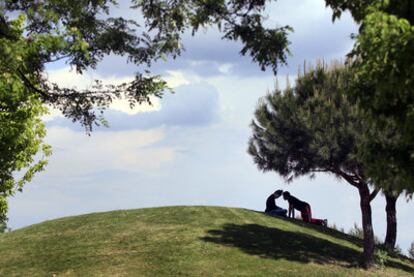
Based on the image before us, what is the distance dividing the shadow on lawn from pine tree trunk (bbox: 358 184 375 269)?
516mm

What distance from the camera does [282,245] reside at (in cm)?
2358

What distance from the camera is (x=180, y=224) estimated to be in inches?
976

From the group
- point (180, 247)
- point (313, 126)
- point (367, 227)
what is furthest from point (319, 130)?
point (180, 247)

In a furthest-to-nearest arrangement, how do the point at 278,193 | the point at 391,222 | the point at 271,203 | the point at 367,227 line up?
the point at 391,222, the point at 271,203, the point at 278,193, the point at 367,227

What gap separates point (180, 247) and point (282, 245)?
4.49 metres

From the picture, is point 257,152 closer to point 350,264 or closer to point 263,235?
point 263,235

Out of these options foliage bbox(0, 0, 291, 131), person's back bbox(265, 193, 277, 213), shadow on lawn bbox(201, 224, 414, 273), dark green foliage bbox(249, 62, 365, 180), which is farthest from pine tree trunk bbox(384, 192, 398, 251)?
foliage bbox(0, 0, 291, 131)

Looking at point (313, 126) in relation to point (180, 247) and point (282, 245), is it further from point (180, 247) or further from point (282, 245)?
point (180, 247)

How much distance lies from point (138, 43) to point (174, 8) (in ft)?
4.59

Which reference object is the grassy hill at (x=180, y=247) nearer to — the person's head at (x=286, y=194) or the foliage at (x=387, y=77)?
the person's head at (x=286, y=194)

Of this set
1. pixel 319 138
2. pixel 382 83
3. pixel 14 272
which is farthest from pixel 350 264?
pixel 382 83

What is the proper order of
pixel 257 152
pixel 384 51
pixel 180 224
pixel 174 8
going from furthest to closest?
pixel 257 152, pixel 180 224, pixel 174 8, pixel 384 51

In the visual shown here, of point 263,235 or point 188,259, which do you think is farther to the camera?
point 263,235

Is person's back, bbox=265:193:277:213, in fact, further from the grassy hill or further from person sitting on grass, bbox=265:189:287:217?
the grassy hill
